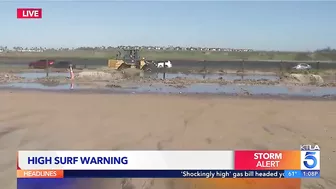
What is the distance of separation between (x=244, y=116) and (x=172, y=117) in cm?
161

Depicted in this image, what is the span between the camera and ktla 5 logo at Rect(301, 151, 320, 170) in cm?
346

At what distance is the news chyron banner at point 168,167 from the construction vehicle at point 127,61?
21.9m

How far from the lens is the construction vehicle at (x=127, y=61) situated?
25.3m

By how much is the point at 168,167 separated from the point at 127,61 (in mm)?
23072

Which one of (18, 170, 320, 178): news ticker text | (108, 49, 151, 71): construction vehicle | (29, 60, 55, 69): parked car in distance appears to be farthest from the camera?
(29, 60, 55, 69): parked car in distance

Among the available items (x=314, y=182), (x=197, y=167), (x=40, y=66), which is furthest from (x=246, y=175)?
(x=40, y=66)

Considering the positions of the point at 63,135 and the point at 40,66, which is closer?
the point at 63,135

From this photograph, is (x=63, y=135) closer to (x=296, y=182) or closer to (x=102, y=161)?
(x=102, y=161)

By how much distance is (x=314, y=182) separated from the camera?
4.37 m

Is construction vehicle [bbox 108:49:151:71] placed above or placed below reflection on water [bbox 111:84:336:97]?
above

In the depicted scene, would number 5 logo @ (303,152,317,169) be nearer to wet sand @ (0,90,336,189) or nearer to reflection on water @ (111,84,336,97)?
wet sand @ (0,90,336,189)

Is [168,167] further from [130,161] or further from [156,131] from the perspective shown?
[156,131]

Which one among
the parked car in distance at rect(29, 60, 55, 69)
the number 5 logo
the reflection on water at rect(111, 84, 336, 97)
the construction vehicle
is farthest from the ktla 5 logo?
the parked car in distance at rect(29, 60, 55, 69)

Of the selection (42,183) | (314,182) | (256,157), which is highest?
(256,157)
